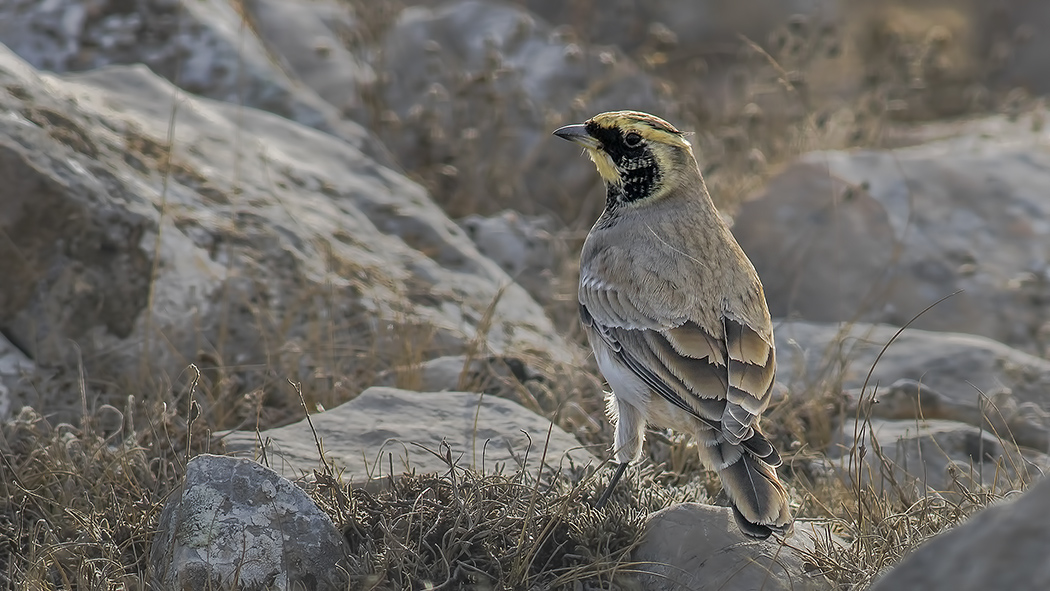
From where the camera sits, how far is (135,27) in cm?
838

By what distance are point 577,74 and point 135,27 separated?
3.38m

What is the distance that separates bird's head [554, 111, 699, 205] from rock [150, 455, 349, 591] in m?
1.81

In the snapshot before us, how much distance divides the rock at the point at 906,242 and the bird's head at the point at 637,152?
2.30 metres

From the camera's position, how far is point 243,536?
3.65 metres

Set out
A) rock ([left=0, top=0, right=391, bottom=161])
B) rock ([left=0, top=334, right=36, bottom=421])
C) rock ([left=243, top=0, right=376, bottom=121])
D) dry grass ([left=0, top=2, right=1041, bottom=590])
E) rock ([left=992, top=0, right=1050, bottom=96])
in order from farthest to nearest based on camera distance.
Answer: rock ([left=992, top=0, right=1050, bottom=96]) → rock ([left=243, top=0, right=376, bottom=121]) → rock ([left=0, top=0, right=391, bottom=161]) → rock ([left=0, top=334, right=36, bottom=421]) → dry grass ([left=0, top=2, right=1041, bottom=590])

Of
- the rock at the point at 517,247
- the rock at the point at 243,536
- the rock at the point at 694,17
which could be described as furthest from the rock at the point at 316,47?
the rock at the point at 243,536

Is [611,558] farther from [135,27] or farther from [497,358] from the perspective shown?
[135,27]

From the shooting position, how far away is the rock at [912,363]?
19.6 ft

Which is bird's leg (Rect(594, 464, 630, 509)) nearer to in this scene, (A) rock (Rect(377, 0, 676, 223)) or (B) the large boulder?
(B) the large boulder

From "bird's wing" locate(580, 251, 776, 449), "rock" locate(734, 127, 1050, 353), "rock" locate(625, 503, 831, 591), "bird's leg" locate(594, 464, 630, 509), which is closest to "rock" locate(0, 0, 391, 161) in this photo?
"rock" locate(734, 127, 1050, 353)

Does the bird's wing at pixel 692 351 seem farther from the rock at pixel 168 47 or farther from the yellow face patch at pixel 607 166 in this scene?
the rock at pixel 168 47

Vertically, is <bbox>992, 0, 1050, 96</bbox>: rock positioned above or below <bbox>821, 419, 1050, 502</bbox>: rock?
below

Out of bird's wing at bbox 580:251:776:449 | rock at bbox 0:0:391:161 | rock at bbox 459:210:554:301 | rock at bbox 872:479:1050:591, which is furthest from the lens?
rock at bbox 0:0:391:161

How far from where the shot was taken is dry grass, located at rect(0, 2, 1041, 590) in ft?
12.5
